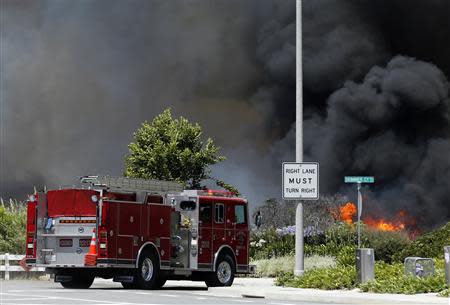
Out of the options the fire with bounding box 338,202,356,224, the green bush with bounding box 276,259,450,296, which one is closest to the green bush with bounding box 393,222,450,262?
the green bush with bounding box 276,259,450,296

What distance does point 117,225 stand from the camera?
2712cm

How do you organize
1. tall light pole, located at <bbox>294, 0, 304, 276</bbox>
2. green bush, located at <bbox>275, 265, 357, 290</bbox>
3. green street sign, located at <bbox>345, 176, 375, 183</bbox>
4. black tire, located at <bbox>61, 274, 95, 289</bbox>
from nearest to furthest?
1. green bush, located at <bbox>275, 265, 357, 290</bbox>
2. tall light pole, located at <bbox>294, 0, 304, 276</bbox>
3. black tire, located at <bbox>61, 274, 95, 289</bbox>
4. green street sign, located at <bbox>345, 176, 375, 183</bbox>

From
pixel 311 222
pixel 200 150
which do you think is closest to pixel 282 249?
pixel 311 222

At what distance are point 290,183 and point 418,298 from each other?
23.6 feet

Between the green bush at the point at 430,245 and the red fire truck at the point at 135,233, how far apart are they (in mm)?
6400

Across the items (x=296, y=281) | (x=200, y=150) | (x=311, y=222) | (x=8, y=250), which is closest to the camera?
(x=296, y=281)

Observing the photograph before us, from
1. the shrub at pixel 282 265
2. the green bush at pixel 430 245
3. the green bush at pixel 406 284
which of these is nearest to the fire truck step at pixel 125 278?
the green bush at pixel 406 284

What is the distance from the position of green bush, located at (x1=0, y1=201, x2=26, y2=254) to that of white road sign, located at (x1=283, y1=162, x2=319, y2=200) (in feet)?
46.5

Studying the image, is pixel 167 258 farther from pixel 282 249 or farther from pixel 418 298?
pixel 282 249

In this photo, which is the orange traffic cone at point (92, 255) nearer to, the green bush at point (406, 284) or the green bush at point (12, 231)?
the green bush at point (406, 284)


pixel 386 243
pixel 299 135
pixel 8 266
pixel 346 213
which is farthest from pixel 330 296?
pixel 346 213

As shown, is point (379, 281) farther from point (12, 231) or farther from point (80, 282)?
point (12, 231)

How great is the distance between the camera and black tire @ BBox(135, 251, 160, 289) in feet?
90.2

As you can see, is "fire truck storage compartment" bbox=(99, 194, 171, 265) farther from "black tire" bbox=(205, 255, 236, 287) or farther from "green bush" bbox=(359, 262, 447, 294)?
"green bush" bbox=(359, 262, 447, 294)
